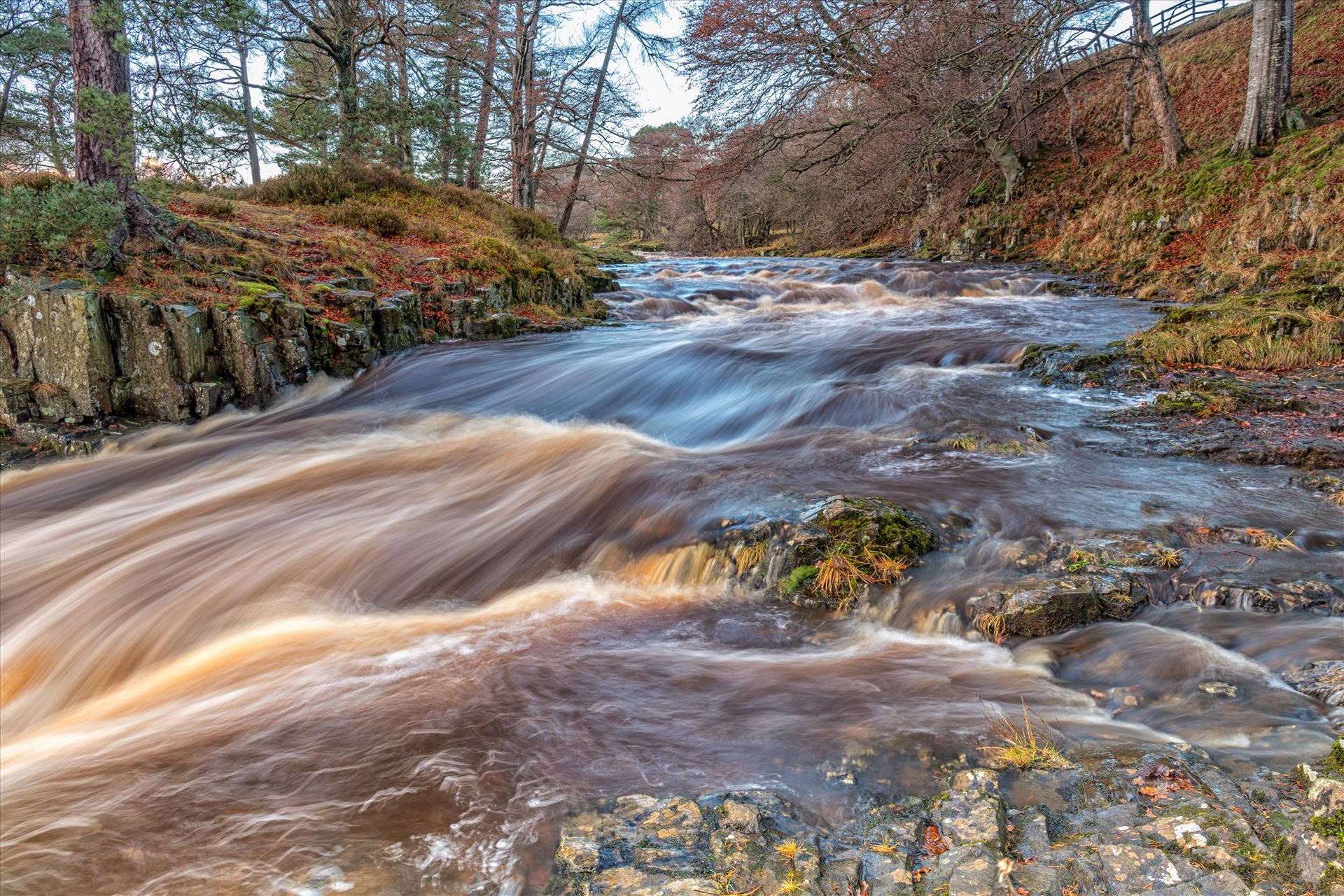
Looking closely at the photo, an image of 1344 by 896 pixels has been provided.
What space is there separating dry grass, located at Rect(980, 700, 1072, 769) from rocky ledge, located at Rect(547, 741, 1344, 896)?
55mm

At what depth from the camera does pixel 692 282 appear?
1778 centimetres

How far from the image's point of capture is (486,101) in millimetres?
18656

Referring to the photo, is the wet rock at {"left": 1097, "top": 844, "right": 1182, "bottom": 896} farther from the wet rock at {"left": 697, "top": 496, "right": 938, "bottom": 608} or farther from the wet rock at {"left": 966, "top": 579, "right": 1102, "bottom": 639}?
the wet rock at {"left": 697, "top": 496, "right": 938, "bottom": 608}

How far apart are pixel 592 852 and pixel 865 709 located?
137cm

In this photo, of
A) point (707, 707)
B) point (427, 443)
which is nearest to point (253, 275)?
point (427, 443)

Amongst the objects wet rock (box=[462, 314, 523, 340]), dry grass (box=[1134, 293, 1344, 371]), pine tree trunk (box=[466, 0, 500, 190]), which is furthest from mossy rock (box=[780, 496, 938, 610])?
pine tree trunk (box=[466, 0, 500, 190])

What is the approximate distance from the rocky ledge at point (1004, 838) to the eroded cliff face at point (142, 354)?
6.89 m

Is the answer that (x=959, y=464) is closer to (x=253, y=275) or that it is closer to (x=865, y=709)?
(x=865, y=709)

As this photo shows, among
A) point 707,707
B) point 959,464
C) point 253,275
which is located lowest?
point 707,707

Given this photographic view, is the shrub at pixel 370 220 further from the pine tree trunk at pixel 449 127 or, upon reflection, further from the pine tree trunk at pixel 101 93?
the pine tree trunk at pixel 101 93

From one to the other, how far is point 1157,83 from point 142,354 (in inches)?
723

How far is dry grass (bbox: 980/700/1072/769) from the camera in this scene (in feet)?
7.56

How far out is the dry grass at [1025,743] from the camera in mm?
2305

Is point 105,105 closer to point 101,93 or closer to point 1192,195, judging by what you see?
point 101,93
